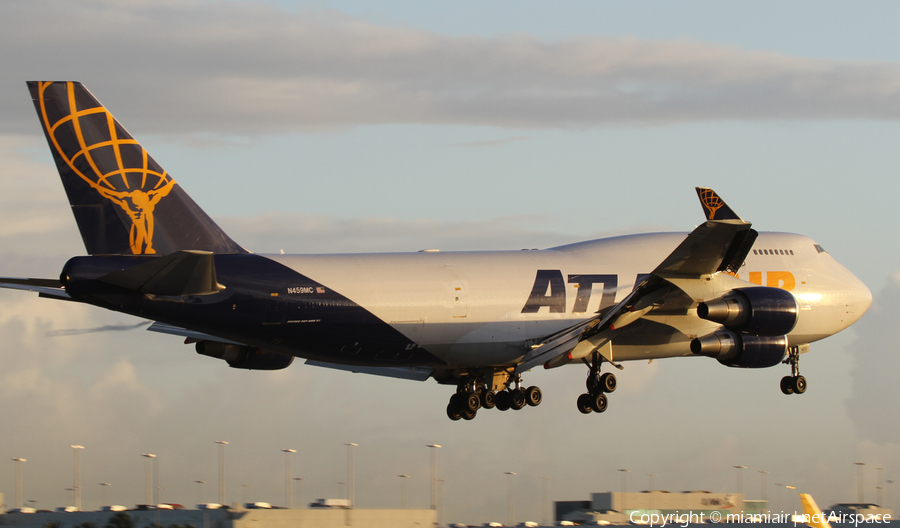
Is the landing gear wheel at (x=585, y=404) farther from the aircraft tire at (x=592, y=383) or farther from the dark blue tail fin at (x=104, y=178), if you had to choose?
the dark blue tail fin at (x=104, y=178)

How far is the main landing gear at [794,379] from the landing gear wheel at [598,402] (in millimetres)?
8075

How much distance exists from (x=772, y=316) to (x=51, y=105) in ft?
73.1

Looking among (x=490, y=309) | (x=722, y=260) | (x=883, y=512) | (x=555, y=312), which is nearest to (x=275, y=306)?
(x=490, y=309)

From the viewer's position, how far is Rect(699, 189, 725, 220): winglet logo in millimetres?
36219

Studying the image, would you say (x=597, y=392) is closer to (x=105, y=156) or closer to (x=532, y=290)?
(x=532, y=290)

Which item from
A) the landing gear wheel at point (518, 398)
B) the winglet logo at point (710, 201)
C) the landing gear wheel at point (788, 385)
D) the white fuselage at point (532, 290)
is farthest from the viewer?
the landing gear wheel at point (788, 385)

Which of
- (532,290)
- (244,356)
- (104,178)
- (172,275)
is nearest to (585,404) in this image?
(532,290)

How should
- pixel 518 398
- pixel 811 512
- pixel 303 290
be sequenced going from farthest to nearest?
1. pixel 518 398
2. pixel 303 290
3. pixel 811 512

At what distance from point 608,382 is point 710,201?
7.23 meters

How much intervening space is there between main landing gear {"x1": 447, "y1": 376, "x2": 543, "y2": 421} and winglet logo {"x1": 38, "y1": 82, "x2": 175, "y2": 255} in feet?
44.9

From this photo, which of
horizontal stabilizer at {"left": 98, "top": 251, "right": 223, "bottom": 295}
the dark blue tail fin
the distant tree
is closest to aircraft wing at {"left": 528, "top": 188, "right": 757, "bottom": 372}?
→ horizontal stabilizer at {"left": 98, "top": 251, "right": 223, "bottom": 295}

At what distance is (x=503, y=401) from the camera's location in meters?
40.5

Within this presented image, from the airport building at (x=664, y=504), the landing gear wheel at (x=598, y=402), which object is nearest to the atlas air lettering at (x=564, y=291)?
the landing gear wheel at (x=598, y=402)

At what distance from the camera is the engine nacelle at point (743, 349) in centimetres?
3853
